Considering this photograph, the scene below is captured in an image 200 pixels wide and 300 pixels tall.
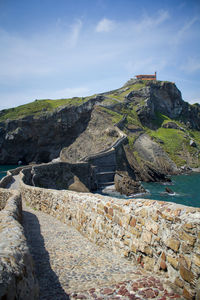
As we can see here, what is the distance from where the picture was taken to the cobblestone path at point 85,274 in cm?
474

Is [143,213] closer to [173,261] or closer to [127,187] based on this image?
[173,261]

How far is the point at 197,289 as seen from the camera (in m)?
4.37

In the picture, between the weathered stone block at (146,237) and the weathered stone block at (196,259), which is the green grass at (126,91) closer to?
the weathered stone block at (146,237)

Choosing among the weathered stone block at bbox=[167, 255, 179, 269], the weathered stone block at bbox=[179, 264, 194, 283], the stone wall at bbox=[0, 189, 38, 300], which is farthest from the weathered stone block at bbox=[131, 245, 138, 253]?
the stone wall at bbox=[0, 189, 38, 300]

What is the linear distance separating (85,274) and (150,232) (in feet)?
6.93

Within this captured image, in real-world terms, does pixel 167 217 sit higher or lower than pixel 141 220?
higher

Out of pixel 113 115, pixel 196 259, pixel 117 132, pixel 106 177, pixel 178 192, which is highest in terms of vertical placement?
pixel 113 115

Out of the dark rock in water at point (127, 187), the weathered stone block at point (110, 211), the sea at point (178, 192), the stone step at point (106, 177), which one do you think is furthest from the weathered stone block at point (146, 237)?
the stone step at point (106, 177)

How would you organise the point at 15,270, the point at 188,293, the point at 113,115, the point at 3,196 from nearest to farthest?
the point at 15,270 < the point at 188,293 < the point at 3,196 < the point at 113,115

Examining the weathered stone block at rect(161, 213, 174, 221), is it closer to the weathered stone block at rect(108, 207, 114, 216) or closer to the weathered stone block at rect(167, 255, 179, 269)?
the weathered stone block at rect(167, 255, 179, 269)

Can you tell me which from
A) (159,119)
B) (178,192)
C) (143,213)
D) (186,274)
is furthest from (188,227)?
(159,119)

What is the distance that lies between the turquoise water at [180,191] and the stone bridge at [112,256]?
29.5 meters

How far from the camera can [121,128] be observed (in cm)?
7275

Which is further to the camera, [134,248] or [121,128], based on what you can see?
[121,128]
